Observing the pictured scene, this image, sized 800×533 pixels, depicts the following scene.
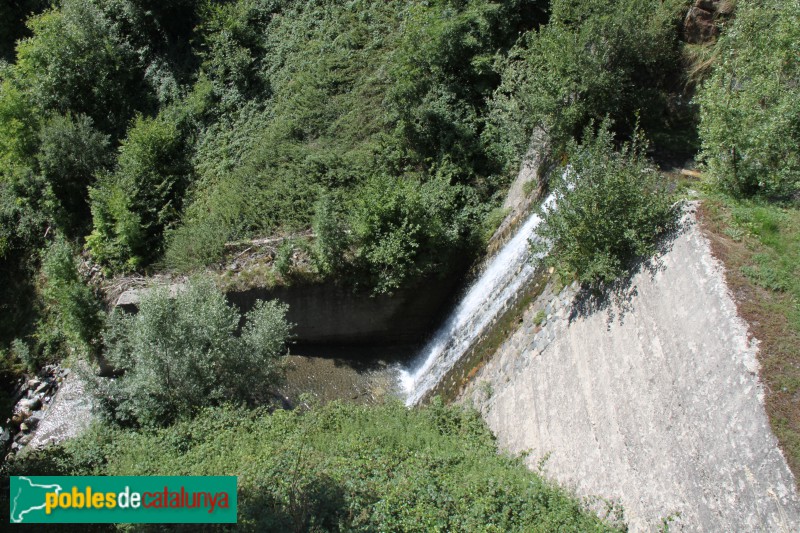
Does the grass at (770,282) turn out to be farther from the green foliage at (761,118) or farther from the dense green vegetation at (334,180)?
the green foliage at (761,118)

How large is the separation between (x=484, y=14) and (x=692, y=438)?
366 inches

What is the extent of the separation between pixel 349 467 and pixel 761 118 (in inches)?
255

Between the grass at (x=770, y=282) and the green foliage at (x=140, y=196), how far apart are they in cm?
1063

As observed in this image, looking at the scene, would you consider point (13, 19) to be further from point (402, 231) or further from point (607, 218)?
point (607, 218)

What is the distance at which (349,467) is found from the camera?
6.65 meters

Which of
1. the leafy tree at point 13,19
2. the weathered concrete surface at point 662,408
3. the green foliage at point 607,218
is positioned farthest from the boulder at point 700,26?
the leafy tree at point 13,19

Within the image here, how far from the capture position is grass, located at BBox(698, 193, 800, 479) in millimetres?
4797

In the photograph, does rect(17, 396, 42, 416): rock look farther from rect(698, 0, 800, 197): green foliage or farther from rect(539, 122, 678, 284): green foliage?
rect(698, 0, 800, 197): green foliage

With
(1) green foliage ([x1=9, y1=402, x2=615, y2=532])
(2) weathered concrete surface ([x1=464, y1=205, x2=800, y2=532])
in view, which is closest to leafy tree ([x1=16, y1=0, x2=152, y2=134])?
(1) green foliage ([x1=9, y1=402, x2=615, y2=532])

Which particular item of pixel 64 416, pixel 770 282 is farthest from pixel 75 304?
pixel 770 282

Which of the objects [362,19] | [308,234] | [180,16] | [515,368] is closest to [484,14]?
[362,19]

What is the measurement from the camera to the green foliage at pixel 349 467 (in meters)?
5.87

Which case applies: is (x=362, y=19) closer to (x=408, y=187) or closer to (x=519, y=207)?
(x=408, y=187)

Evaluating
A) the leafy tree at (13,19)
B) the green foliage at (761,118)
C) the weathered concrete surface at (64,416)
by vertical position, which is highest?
the leafy tree at (13,19)
